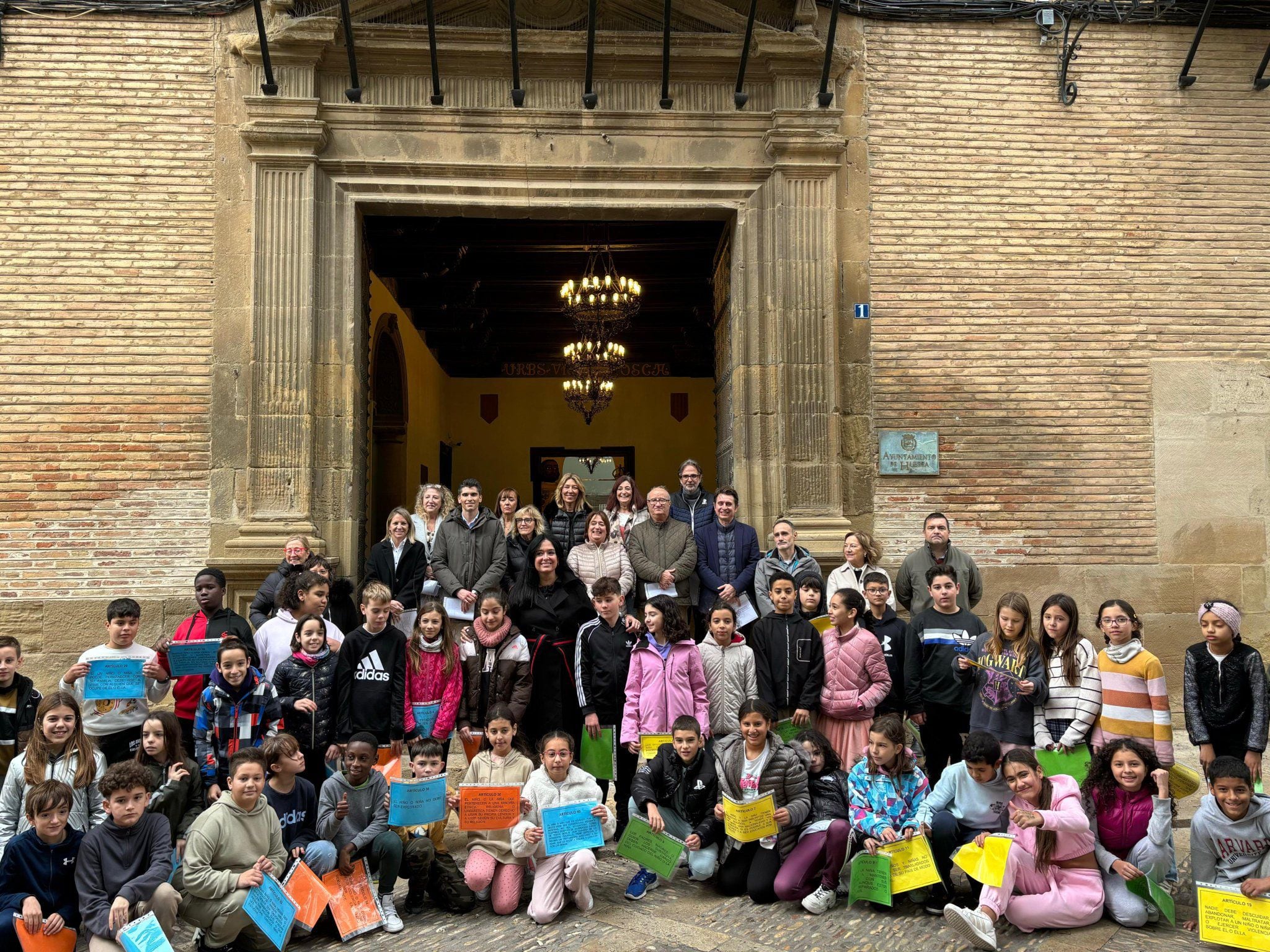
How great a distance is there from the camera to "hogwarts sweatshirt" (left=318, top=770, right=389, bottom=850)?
482cm

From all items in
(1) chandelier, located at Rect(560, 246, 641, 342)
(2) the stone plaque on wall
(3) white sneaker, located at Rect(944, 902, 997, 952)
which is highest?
(1) chandelier, located at Rect(560, 246, 641, 342)

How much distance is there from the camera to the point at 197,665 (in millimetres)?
5391

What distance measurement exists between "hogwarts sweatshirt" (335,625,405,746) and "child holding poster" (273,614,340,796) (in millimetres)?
48

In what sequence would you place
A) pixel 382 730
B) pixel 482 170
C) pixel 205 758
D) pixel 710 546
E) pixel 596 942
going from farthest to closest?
1. pixel 482 170
2. pixel 710 546
3. pixel 382 730
4. pixel 205 758
5. pixel 596 942

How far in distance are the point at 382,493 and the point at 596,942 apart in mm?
9649

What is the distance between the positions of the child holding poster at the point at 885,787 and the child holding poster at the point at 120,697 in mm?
3504

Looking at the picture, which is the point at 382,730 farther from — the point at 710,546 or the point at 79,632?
the point at 79,632

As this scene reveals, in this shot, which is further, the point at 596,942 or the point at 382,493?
the point at 382,493

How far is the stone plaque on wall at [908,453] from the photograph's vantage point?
27.2 ft

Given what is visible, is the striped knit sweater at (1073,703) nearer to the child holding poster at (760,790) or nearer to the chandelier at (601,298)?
the child holding poster at (760,790)

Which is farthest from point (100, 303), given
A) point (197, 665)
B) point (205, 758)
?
point (205, 758)

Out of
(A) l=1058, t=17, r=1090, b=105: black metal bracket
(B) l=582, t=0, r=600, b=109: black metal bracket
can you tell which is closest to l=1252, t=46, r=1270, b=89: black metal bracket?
(A) l=1058, t=17, r=1090, b=105: black metal bracket

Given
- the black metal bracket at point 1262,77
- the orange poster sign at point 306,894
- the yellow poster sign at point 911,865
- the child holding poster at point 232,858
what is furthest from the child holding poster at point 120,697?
the black metal bracket at point 1262,77

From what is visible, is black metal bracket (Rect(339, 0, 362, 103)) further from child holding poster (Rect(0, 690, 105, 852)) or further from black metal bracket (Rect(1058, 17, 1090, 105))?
black metal bracket (Rect(1058, 17, 1090, 105))
